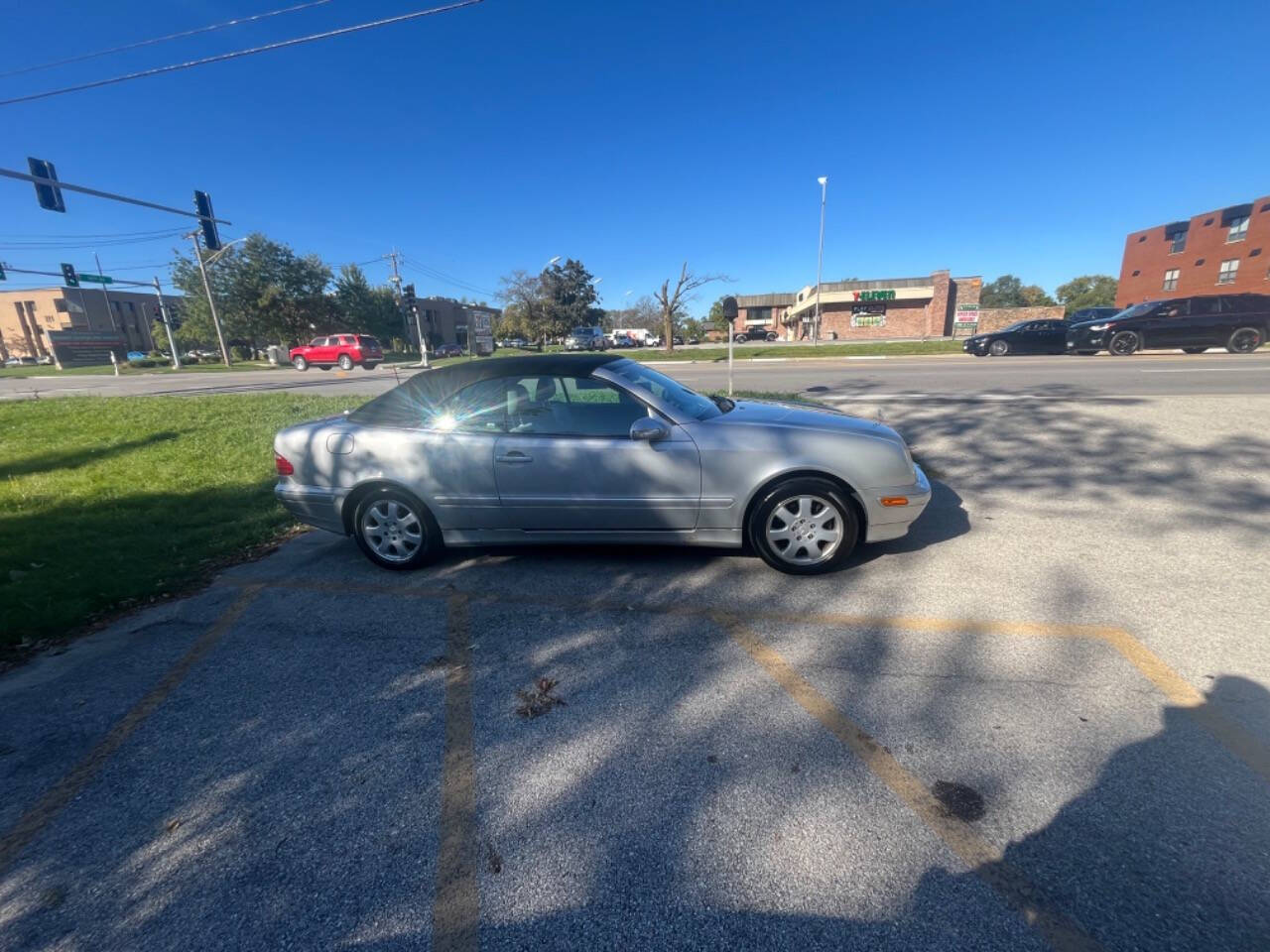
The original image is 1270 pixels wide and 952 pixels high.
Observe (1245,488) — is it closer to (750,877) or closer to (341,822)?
(750,877)

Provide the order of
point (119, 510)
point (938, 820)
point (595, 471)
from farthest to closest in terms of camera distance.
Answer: point (119, 510) < point (595, 471) < point (938, 820)

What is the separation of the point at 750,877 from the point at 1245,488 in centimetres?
604

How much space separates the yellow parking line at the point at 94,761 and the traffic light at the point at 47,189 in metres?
16.9

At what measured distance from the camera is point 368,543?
4.02 meters

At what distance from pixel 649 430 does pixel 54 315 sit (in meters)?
105

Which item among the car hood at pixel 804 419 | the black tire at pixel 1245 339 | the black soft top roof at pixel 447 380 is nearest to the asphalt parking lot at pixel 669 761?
the car hood at pixel 804 419

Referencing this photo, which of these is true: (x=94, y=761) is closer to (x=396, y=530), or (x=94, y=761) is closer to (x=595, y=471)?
(x=396, y=530)

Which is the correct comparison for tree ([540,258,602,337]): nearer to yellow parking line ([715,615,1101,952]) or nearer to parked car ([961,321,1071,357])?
parked car ([961,321,1071,357])

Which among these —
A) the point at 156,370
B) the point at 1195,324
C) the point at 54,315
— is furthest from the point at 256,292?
the point at 54,315

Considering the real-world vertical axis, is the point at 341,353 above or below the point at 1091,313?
below

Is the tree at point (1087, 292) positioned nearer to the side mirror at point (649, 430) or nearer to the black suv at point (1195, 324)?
the black suv at point (1195, 324)

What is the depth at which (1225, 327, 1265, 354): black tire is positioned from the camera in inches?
647

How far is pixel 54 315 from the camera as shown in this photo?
7169 centimetres

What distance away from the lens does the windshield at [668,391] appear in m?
3.87
